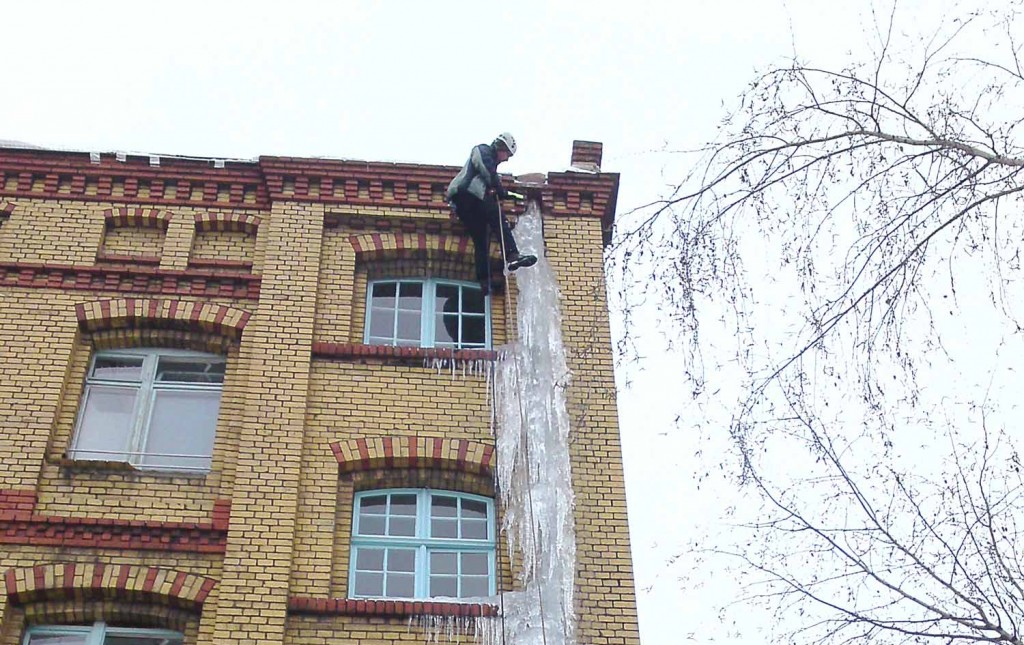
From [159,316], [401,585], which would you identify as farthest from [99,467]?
[401,585]

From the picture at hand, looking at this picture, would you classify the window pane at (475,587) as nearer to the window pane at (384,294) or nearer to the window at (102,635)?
the window at (102,635)

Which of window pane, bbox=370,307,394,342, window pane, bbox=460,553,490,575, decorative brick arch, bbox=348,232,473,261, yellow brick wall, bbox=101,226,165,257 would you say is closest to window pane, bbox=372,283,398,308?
window pane, bbox=370,307,394,342

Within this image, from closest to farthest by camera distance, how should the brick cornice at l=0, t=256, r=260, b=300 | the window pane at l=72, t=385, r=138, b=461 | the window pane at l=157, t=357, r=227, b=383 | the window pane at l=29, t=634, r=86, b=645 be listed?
the window pane at l=29, t=634, r=86, b=645 < the window pane at l=72, t=385, r=138, b=461 < the window pane at l=157, t=357, r=227, b=383 < the brick cornice at l=0, t=256, r=260, b=300

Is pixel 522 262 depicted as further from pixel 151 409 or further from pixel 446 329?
pixel 151 409

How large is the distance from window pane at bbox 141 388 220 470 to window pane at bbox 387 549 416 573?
210 centimetres

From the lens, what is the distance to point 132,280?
14438 millimetres

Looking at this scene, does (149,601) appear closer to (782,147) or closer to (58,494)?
(58,494)

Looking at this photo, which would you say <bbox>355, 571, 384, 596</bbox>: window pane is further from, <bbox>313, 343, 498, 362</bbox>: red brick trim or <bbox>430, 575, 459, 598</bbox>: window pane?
<bbox>313, 343, 498, 362</bbox>: red brick trim

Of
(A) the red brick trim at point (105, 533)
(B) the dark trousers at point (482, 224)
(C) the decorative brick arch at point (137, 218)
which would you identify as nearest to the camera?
(A) the red brick trim at point (105, 533)

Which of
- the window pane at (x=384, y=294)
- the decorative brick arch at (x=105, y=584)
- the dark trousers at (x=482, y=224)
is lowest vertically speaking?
the decorative brick arch at (x=105, y=584)

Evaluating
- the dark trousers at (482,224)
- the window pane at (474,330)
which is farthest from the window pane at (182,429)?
the dark trousers at (482,224)

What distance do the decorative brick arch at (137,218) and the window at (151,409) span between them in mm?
1827

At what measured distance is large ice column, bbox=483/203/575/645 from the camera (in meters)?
11.9

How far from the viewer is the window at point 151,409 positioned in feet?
43.4
